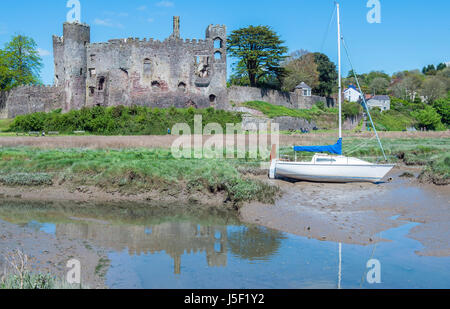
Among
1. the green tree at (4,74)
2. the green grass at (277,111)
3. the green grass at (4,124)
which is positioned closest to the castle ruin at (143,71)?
the green grass at (277,111)

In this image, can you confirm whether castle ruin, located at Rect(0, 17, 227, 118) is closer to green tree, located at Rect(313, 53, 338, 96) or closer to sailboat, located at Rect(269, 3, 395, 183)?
green tree, located at Rect(313, 53, 338, 96)

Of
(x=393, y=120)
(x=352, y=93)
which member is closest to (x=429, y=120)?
(x=393, y=120)

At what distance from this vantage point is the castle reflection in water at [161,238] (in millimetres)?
11344

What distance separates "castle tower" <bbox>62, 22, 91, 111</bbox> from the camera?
1752 inches

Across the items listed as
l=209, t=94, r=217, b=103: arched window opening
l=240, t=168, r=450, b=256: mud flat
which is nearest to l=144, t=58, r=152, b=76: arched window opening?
l=209, t=94, r=217, b=103: arched window opening

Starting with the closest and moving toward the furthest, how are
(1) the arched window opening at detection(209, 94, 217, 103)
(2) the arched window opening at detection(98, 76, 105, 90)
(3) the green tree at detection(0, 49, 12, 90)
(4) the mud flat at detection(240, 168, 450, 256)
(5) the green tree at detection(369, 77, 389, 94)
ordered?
(4) the mud flat at detection(240, 168, 450, 256), (2) the arched window opening at detection(98, 76, 105, 90), (1) the arched window opening at detection(209, 94, 217, 103), (3) the green tree at detection(0, 49, 12, 90), (5) the green tree at detection(369, 77, 389, 94)

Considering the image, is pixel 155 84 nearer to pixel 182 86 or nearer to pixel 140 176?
pixel 182 86

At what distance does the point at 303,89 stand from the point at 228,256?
170 ft

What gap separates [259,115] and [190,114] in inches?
320

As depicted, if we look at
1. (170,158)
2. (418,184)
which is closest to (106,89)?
(170,158)

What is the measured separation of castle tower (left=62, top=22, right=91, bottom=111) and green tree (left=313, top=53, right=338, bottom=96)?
115 ft

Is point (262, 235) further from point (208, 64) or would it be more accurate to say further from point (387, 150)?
point (208, 64)

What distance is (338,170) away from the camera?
1977 cm

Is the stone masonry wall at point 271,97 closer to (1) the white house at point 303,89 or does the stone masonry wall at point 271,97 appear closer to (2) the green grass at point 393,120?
(1) the white house at point 303,89
